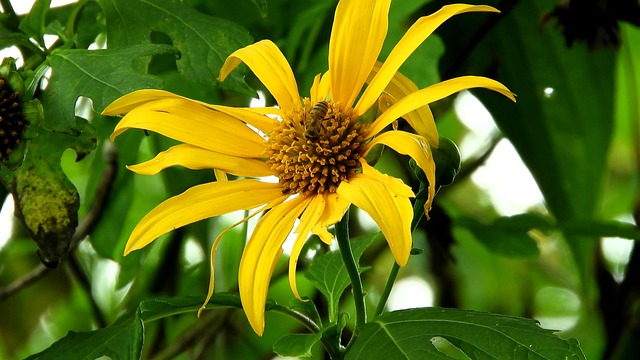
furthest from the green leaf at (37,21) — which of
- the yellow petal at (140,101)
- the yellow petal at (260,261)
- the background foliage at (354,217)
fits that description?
the yellow petal at (260,261)

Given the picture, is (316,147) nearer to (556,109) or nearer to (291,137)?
(291,137)

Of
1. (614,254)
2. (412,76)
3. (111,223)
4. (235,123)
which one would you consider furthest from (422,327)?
(614,254)

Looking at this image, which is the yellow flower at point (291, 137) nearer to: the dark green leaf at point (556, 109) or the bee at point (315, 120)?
the bee at point (315, 120)

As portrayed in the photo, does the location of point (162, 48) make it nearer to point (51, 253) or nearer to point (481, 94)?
point (51, 253)

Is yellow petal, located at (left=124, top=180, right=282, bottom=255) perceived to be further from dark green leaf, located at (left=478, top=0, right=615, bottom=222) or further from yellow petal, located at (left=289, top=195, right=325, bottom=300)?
dark green leaf, located at (left=478, top=0, right=615, bottom=222)

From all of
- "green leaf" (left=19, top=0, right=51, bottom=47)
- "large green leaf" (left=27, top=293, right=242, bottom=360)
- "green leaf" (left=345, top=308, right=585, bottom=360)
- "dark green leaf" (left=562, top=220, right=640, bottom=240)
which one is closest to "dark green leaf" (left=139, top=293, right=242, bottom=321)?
"large green leaf" (left=27, top=293, right=242, bottom=360)
